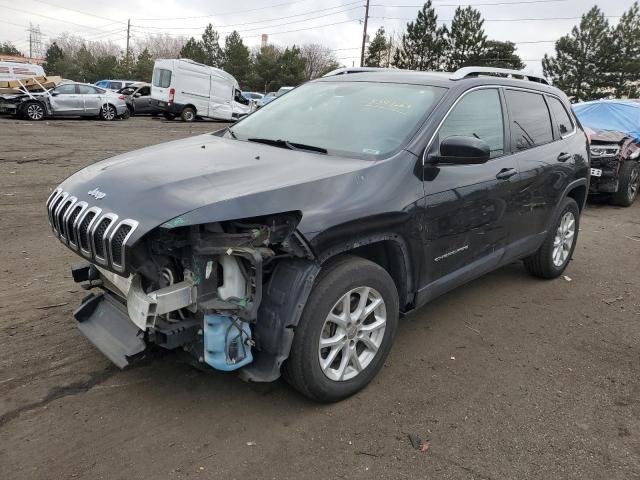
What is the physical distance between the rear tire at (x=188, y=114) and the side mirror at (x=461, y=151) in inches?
877

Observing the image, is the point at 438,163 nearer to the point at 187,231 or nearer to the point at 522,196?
the point at 522,196

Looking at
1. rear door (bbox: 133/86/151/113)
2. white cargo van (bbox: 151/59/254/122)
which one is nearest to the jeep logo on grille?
white cargo van (bbox: 151/59/254/122)

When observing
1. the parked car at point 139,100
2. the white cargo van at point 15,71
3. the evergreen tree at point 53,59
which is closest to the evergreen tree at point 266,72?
the parked car at point 139,100

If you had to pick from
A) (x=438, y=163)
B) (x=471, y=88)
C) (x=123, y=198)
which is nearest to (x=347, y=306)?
(x=438, y=163)

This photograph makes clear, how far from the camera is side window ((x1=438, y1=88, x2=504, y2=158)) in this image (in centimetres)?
360

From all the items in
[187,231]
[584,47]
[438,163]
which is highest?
[584,47]

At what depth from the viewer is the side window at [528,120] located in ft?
14.0

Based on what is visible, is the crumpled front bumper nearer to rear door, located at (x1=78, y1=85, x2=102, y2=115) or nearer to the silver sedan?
the silver sedan

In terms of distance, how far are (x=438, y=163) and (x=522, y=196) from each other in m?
1.25

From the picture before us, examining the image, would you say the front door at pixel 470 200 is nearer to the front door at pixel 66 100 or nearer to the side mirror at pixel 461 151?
the side mirror at pixel 461 151

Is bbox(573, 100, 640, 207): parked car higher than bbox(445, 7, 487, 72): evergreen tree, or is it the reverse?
bbox(445, 7, 487, 72): evergreen tree

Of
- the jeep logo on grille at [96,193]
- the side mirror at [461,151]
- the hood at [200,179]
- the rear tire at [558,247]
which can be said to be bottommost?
the rear tire at [558,247]

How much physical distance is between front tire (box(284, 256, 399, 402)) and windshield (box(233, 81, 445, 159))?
791mm

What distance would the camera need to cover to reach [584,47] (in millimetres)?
41656
